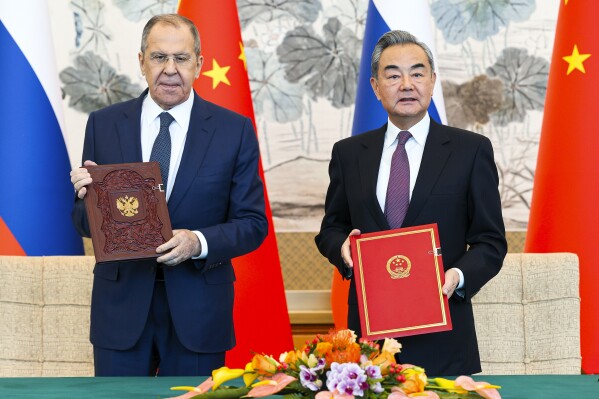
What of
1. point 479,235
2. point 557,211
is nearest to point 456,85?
point 557,211

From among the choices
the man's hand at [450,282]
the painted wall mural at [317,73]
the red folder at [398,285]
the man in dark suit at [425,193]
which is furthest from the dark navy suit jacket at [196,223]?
the painted wall mural at [317,73]

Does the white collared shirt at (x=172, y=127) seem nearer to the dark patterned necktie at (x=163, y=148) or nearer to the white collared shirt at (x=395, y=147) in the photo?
the dark patterned necktie at (x=163, y=148)

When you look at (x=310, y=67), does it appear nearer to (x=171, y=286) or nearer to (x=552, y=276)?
(x=552, y=276)

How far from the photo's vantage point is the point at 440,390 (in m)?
1.60

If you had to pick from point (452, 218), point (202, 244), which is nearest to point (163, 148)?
point (202, 244)

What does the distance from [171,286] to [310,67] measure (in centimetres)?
237

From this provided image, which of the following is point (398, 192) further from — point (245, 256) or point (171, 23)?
point (245, 256)

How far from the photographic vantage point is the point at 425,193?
8.52 ft

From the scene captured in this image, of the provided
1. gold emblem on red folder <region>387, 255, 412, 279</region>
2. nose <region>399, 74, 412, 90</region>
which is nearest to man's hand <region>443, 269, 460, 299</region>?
gold emblem on red folder <region>387, 255, 412, 279</region>

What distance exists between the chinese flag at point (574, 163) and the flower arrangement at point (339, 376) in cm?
223

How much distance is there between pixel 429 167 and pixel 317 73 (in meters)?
2.16

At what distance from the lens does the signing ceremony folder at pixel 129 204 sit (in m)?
2.44

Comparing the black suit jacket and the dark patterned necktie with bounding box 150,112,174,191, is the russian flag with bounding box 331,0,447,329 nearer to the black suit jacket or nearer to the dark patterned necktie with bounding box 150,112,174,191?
the black suit jacket

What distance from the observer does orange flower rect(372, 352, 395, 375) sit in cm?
147
